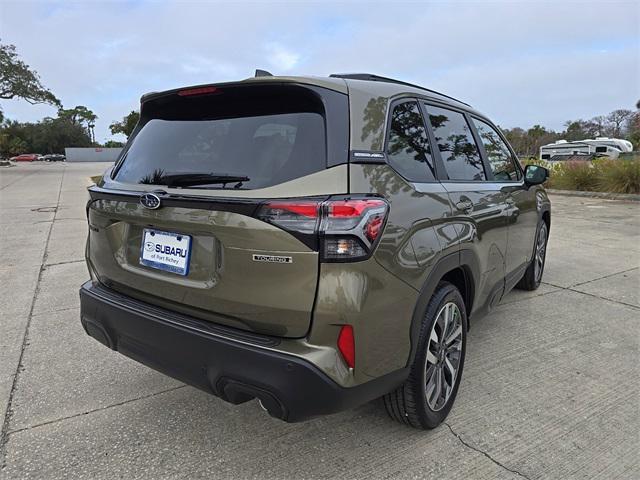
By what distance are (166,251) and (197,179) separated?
36 cm

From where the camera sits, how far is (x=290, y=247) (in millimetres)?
1751

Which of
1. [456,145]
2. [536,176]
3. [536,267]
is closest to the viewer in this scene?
[456,145]

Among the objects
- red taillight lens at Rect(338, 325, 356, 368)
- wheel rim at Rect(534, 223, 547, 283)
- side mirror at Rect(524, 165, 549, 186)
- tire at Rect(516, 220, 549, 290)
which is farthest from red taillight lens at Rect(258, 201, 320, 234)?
wheel rim at Rect(534, 223, 547, 283)

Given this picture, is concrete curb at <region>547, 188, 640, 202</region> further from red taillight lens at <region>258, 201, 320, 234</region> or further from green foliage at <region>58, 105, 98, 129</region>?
green foliage at <region>58, 105, 98, 129</region>

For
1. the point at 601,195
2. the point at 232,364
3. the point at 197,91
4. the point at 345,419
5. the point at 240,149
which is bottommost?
the point at 345,419

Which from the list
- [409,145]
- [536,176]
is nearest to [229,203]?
[409,145]

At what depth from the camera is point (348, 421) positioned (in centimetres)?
252

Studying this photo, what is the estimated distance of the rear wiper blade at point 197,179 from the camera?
6.39 ft

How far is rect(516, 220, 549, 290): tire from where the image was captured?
14.9 feet

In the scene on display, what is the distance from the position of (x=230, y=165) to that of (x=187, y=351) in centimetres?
82

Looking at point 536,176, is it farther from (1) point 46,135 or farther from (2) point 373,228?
(1) point 46,135

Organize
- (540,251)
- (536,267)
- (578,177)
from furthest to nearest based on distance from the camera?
(578,177)
(540,251)
(536,267)

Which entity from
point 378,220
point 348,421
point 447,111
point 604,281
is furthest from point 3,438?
point 604,281

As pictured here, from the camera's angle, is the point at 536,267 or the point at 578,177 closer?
the point at 536,267
